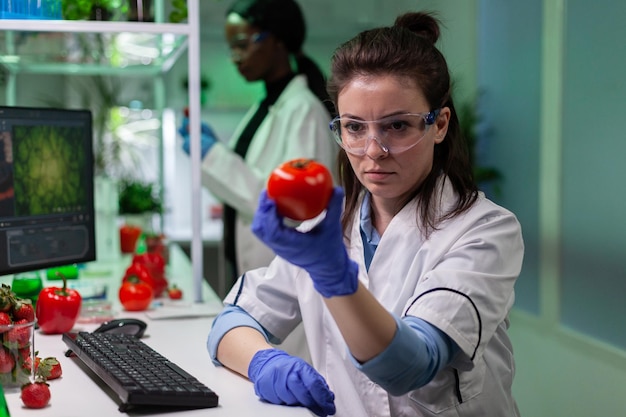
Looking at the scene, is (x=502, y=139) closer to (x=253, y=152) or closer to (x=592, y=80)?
(x=592, y=80)

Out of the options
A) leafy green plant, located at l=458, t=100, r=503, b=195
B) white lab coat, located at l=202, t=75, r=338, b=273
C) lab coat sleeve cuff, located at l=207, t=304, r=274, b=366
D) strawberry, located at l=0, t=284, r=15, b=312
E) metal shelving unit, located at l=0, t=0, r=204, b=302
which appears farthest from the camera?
leafy green plant, located at l=458, t=100, r=503, b=195

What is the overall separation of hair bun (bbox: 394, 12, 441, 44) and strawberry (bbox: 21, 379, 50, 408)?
0.94 m

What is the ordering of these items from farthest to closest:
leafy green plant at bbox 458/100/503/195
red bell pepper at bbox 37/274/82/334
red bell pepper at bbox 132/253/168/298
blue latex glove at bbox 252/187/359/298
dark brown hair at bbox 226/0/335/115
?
leafy green plant at bbox 458/100/503/195
dark brown hair at bbox 226/0/335/115
red bell pepper at bbox 132/253/168/298
red bell pepper at bbox 37/274/82/334
blue latex glove at bbox 252/187/359/298

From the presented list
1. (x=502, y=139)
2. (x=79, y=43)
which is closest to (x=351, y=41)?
(x=79, y=43)

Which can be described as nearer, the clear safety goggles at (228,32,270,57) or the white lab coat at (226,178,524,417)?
the white lab coat at (226,178,524,417)

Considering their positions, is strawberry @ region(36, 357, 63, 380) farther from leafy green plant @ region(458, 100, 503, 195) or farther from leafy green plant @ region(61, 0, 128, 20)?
leafy green plant @ region(458, 100, 503, 195)

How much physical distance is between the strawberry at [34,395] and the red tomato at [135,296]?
0.83 m

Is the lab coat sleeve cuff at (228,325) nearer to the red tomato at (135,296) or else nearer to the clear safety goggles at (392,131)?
the clear safety goggles at (392,131)

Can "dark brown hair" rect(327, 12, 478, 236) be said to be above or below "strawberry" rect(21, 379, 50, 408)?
above

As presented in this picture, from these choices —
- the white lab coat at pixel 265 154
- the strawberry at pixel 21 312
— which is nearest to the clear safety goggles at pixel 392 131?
the strawberry at pixel 21 312

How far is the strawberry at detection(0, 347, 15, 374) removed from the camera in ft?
3.87

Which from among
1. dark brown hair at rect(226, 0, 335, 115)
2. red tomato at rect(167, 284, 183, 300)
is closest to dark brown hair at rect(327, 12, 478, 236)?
red tomato at rect(167, 284, 183, 300)

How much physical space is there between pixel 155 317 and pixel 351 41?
0.91m

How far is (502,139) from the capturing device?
3.58 meters
